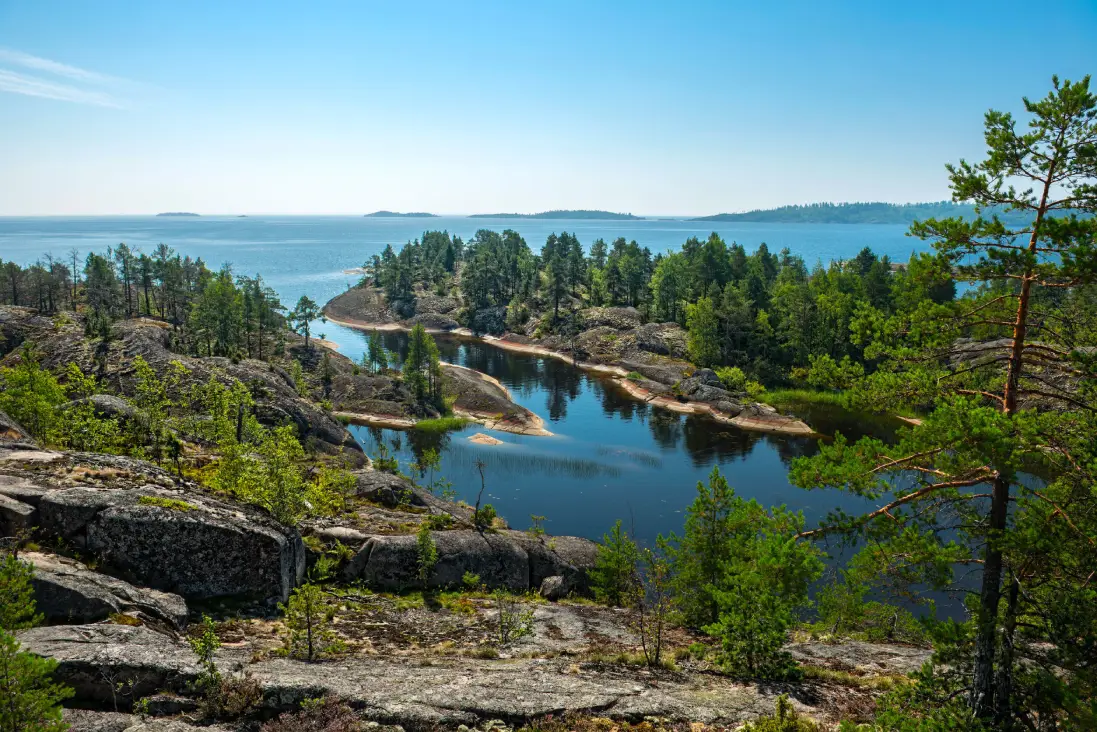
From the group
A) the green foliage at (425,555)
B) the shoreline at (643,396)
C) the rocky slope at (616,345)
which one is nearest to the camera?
the green foliage at (425,555)

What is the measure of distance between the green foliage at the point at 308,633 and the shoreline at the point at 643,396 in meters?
67.0

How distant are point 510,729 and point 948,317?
1274 centimetres

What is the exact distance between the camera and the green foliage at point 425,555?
26594 mm

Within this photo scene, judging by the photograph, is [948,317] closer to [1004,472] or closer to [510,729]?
Answer: [1004,472]

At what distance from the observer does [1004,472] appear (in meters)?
11.1

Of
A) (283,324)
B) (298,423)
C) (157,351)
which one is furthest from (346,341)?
(298,423)

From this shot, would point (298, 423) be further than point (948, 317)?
Yes

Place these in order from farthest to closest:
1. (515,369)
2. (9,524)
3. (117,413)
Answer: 1. (515,369)
2. (117,413)
3. (9,524)

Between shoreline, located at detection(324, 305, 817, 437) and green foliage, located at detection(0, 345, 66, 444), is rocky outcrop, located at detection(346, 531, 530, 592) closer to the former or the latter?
green foliage, located at detection(0, 345, 66, 444)

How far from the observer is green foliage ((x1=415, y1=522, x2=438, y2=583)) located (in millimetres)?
26594

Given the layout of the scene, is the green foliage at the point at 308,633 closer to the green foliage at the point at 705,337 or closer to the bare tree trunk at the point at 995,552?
the bare tree trunk at the point at 995,552

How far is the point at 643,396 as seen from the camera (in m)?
91.6

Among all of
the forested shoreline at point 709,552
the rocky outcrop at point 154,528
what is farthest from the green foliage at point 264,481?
the rocky outcrop at point 154,528

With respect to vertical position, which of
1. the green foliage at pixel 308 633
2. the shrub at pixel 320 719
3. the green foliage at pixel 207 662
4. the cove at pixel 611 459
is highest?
the green foliage at pixel 207 662
